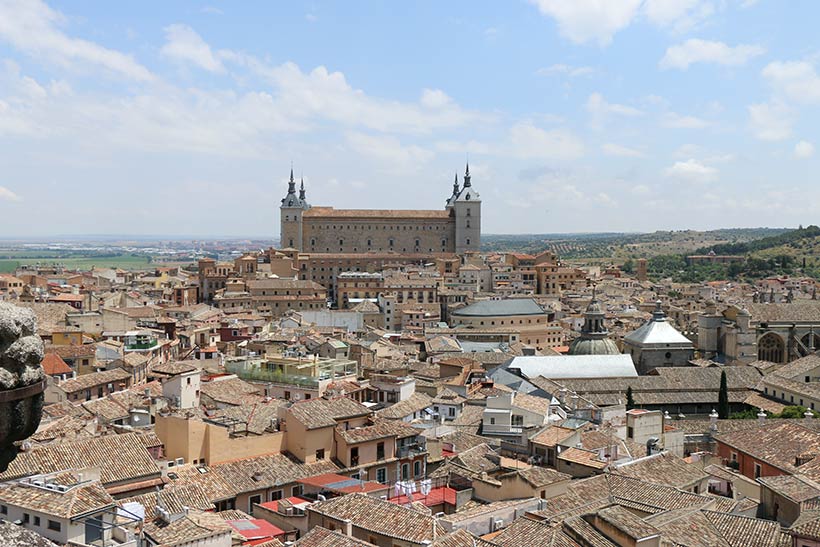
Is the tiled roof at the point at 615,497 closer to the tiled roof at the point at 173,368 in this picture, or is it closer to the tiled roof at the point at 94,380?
the tiled roof at the point at 173,368

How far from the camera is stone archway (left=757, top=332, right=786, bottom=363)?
48.4 m

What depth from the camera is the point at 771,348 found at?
160 feet

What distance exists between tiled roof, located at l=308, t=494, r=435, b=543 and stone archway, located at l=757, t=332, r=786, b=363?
39.1m

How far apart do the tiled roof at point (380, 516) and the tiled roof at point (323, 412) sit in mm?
3919

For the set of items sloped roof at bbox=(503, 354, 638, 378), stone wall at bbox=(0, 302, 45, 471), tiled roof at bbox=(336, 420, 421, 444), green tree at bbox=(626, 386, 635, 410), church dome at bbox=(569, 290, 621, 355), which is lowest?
green tree at bbox=(626, 386, 635, 410)

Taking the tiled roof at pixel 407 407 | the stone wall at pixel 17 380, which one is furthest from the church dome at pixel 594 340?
the stone wall at pixel 17 380

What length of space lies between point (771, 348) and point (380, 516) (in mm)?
40309

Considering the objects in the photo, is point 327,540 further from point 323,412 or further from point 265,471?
point 323,412

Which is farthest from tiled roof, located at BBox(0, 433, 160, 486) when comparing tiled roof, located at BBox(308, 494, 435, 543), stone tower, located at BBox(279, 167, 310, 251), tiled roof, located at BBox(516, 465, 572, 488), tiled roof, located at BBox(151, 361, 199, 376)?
stone tower, located at BBox(279, 167, 310, 251)

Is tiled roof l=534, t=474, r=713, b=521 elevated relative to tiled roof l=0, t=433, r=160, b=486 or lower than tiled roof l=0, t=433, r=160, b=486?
lower

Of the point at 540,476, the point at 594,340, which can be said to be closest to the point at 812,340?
the point at 594,340

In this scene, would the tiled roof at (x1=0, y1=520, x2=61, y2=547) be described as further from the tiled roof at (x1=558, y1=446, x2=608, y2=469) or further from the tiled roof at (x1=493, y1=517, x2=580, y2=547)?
the tiled roof at (x1=558, y1=446, x2=608, y2=469)

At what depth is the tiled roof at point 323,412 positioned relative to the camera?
18.7 metres

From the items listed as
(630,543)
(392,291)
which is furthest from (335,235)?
(630,543)
